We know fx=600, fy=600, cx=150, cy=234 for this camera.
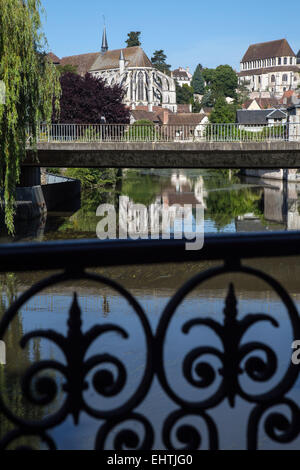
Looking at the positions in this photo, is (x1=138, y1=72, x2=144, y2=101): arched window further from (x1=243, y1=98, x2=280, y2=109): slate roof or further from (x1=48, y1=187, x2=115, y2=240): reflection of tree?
(x1=48, y1=187, x2=115, y2=240): reflection of tree

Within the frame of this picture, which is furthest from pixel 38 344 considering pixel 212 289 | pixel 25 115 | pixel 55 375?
pixel 25 115

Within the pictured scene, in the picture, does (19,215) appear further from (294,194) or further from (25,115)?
(294,194)

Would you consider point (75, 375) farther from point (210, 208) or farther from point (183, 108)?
point (183, 108)

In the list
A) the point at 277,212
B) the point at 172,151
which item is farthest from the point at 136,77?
the point at 172,151

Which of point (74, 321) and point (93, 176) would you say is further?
point (93, 176)

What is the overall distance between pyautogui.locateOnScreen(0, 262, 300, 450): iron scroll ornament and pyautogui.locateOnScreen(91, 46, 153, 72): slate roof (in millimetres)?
118233

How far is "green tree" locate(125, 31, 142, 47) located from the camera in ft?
438

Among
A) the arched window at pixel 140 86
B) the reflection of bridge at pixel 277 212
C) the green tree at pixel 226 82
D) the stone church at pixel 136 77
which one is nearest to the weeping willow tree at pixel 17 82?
the reflection of bridge at pixel 277 212

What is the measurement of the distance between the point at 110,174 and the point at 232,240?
50521 millimetres

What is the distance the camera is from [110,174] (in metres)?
51.7

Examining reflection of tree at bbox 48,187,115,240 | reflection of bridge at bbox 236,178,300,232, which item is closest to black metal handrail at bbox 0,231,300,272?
reflection of tree at bbox 48,187,115,240

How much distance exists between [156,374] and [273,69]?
17881cm

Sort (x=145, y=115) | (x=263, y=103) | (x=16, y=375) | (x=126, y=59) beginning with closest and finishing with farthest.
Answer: (x=16, y=375) → (x=145, y=115) → (x=126, y=59) → (x=263, y=103)

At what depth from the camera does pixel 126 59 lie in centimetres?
11938
